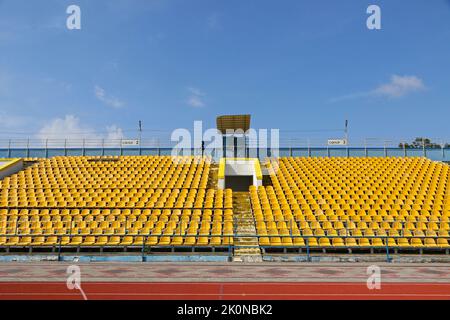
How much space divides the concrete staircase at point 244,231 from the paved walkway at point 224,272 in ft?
3.29

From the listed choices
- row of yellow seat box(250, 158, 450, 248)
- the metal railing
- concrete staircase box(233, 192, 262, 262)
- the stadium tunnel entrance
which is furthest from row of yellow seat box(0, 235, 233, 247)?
the stadium tunnel entrance

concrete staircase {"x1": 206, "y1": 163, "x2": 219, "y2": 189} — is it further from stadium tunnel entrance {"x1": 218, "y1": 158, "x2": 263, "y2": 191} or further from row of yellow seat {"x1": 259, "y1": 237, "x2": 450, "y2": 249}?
row of yellow seat {"x1": 259, "y1": 237, "x2": 450, "y2": 249}

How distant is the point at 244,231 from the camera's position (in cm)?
1716

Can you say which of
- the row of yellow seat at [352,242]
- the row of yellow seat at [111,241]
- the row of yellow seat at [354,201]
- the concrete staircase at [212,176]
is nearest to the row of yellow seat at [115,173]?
the concrete staircase at [212,176]

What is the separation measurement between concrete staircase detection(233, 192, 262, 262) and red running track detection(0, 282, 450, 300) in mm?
4618

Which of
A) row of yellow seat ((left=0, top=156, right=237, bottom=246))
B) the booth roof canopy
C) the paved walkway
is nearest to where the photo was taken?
the paved walkway

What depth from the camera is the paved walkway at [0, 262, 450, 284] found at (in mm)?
10469

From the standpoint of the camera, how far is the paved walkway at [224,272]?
1047cm

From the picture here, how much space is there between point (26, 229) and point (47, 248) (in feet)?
4.80

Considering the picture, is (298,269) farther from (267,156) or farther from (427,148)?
(427,148)

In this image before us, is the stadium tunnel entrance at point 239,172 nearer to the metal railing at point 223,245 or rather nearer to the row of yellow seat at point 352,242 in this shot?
the row of yellow seat at point 352,242

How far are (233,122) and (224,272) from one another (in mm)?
15264

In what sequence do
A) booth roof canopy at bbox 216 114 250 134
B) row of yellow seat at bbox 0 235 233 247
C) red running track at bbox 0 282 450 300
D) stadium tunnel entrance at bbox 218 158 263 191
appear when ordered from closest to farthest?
red running track at bbox 0 282 450 300 < row of yellow seat at bbox 0 235 233 247 < booth roof canopy at bbox 216 114 250 134 < stadium tunnel entrance at bbox 218 158 263 191
